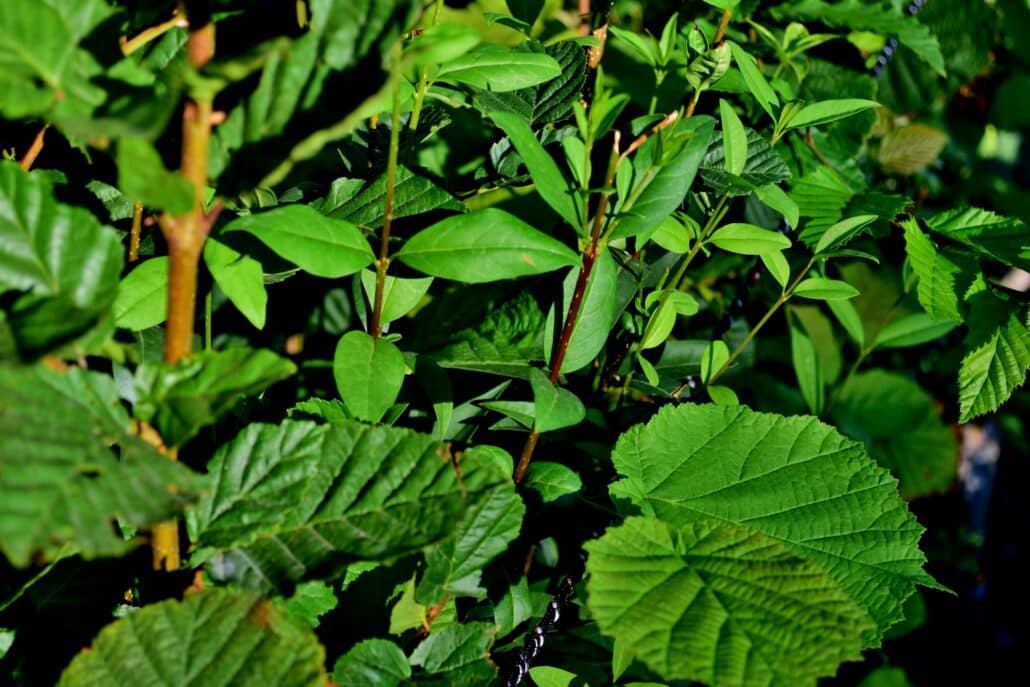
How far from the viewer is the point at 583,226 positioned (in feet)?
3.34

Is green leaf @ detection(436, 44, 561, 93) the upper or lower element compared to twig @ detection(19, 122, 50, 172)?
upper

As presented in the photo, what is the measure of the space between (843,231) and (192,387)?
1017 millimetres

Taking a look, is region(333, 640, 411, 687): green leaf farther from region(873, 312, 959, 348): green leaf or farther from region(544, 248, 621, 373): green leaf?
region(873, 312, 959, 348): green leaf

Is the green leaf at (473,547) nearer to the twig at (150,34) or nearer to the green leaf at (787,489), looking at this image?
the green leaf at (787,489)

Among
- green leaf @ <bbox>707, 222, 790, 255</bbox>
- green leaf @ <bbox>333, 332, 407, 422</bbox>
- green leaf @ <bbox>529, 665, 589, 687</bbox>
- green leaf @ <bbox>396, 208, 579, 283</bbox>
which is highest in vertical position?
green leaf @ <bbox>396, 208, 579, 283</bbox>

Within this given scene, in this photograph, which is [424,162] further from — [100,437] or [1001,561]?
[1001,561]

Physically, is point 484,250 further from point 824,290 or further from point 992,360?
point 992,360

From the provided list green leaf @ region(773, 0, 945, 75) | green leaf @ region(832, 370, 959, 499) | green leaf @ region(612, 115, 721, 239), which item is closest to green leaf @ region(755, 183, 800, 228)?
green leaf @ region(612, 115, 721, 239)

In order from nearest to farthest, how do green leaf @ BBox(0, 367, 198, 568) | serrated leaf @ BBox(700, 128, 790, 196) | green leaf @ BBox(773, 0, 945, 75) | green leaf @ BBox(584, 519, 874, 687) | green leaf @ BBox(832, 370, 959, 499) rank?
green leaf @ BBox(0, 367, 198, 568) < green leaf @ BBox(584, 519, 874, 687) < serrated leaf @ BBox(700, 128, 790, 196) < green leaf @ BBox(773, 0, 945, 75) < green leaf @ BBox(832, 370, 959, 499)

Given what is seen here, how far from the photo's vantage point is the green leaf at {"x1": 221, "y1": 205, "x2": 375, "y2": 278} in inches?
36.2

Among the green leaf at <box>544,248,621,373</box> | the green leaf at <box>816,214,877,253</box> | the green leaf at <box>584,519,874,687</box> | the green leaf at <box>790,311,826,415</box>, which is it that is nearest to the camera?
the green leaf at <box>584,519,874,687</box>

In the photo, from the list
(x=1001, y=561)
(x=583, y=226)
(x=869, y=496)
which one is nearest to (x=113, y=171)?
(x=583, y=226)

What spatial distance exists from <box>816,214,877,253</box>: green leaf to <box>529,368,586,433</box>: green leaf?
55 cm

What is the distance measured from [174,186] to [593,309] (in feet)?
1.92
